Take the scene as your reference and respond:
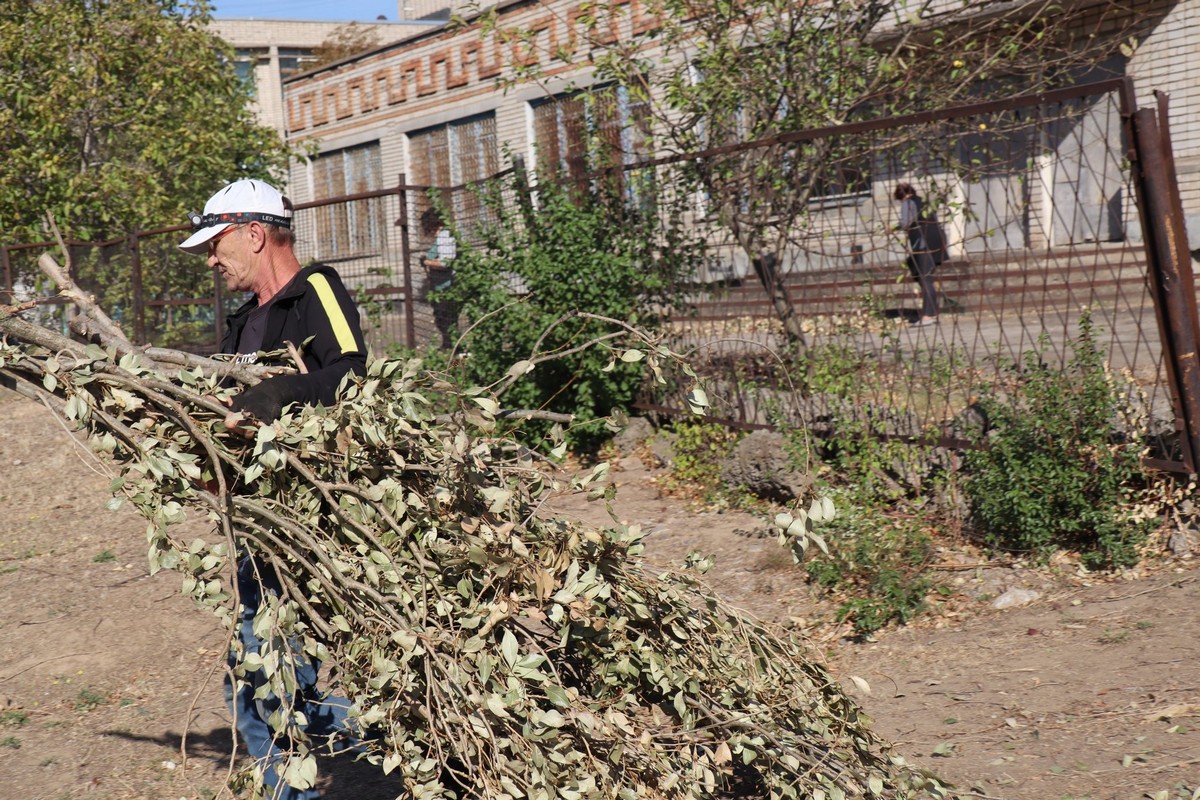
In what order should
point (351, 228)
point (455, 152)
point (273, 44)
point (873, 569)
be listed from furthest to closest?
point (273, 44)
point (455, 152)
point (351, 228)
point (873, 569)

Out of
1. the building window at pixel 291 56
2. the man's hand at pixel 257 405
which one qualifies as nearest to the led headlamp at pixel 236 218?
the man's hand at pixel 257 405

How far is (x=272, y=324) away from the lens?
3.36 m

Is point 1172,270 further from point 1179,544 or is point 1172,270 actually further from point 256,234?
point 256,234

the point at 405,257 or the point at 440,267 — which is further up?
the point at 405,257

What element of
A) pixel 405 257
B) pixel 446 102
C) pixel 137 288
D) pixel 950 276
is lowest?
pixel 950 276

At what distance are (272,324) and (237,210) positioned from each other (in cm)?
36

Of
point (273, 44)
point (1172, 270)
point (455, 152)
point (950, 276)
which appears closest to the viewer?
point (1172, 270)

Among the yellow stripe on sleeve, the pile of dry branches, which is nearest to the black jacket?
the yellow stripe on sleeve

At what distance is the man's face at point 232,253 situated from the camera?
3.41 m

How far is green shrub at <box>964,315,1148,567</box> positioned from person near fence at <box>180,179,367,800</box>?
10.9 ft

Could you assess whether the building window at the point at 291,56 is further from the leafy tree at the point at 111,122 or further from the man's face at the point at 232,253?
the man's face at the point at 232,253

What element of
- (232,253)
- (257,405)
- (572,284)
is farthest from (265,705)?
(572,284)

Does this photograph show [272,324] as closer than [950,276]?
Yes

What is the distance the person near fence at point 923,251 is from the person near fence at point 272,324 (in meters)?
3.75
